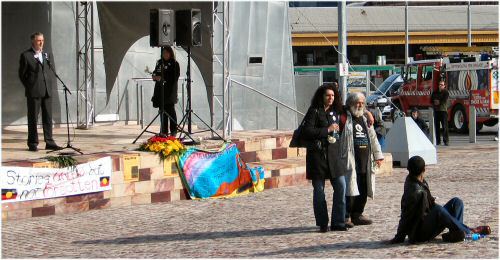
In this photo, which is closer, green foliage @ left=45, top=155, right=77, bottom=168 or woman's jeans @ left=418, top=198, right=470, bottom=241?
woman's jeans @ left=418, top=198, right=470, bottom=241

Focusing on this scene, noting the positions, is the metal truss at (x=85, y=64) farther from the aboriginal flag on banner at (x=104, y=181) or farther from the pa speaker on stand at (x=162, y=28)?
the aboriginal flag on banner at (x=104, y=181)

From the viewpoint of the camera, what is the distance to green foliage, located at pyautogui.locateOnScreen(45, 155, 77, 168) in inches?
516

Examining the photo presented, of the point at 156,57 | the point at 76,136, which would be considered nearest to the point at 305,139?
the point at 76,136

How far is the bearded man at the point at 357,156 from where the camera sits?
36.4 feet

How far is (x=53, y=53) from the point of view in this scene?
2178 cm

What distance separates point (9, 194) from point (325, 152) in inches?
160

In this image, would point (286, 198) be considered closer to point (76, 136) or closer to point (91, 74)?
point (76, 136)

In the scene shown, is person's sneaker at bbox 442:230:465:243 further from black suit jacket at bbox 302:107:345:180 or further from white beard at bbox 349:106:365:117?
white beard at bbox 349:106:365:117

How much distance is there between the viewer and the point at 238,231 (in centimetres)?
1141

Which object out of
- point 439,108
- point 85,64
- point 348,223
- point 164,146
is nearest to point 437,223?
point 348,223

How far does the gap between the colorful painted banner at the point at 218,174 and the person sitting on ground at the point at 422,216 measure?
5186mm

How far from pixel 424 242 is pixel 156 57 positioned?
1422cm

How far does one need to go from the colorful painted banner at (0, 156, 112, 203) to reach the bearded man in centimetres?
381

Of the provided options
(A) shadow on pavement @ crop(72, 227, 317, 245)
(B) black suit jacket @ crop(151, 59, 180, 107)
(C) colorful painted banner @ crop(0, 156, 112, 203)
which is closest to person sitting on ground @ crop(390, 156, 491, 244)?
(A) shadow on pavement @ crop(72, 227, 317, 245)
